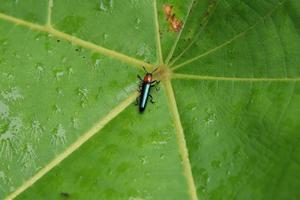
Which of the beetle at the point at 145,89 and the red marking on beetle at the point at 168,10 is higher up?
the red marking on beetle at the point at 168,10

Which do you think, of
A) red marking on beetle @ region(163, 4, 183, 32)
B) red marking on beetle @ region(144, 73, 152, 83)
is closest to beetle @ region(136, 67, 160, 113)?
red marking on beetle @ region(144, 73, 152, 83)

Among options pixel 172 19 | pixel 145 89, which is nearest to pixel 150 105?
pixel 145 89

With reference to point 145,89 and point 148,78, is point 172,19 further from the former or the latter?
point 145,89

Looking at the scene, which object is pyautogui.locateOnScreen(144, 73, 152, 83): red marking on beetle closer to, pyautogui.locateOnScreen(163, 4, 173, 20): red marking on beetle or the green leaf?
the green leaf

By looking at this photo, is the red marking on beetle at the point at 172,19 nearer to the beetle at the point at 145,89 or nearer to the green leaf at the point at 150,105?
the green leaf at the point at 150,105

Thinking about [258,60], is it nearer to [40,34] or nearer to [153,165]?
[153,165]

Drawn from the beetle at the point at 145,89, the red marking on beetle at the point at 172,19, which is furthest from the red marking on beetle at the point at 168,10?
the beetle at the point at 145,89
